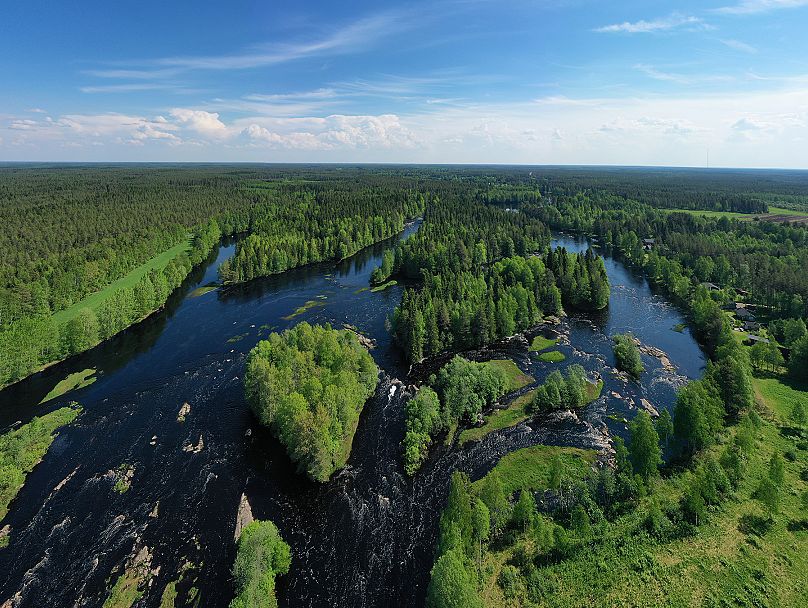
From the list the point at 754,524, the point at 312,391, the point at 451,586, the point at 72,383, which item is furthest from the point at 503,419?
the point at 72,383

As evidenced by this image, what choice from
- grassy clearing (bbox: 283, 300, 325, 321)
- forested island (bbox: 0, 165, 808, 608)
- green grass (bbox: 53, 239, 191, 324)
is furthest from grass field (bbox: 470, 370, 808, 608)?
green grass (bbox: 53, 239, 191, 324)

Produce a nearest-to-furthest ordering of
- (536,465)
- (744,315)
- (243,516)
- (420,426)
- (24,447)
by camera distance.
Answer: (243,516) < (536,465) < (24,447) < (420,426) < (744,315)

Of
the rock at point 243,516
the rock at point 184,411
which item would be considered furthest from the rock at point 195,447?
the rock at point 243,516

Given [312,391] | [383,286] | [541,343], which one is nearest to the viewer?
[312,391]

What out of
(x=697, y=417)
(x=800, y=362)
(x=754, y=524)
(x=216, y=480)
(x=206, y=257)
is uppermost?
(x=697, y=417)

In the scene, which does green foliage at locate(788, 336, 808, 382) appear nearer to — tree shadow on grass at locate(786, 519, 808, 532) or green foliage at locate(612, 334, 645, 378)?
green foliage at locate(612, 334, 645, 378)

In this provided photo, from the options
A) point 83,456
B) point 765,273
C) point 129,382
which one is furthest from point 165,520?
point 765,273

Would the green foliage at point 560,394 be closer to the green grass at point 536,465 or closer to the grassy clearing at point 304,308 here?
the green grass at point 536,465

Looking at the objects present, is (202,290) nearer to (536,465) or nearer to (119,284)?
(119,284)
